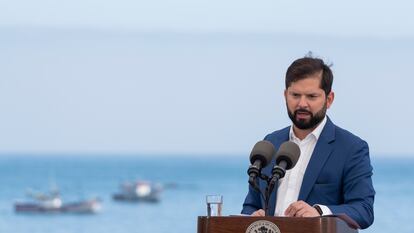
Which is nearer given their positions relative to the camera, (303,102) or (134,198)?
(303,102)

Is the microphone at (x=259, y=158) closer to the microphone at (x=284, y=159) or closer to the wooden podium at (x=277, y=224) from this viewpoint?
the microphone at (x=284, y=159)

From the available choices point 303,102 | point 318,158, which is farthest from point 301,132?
point 303,102

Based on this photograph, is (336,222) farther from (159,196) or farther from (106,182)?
(106,182)

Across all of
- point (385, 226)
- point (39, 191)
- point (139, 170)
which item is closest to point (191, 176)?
point (139, 170)

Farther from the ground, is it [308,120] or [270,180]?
[308,120]

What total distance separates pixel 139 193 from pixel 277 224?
4902cm

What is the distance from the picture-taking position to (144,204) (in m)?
52.9

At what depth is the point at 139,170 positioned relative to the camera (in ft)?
251

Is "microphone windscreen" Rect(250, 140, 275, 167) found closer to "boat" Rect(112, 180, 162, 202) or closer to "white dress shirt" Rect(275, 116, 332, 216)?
"white dress shirt" Rect(275, 116, 332, 216)

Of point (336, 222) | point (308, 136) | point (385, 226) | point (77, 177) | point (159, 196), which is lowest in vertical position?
point (336, 222)

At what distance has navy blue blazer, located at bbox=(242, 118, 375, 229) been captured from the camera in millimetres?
6047

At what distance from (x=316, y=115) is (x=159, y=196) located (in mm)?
48270

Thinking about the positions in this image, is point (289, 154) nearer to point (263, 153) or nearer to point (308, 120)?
point (263, 153)

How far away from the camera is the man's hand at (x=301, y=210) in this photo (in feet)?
18.8
